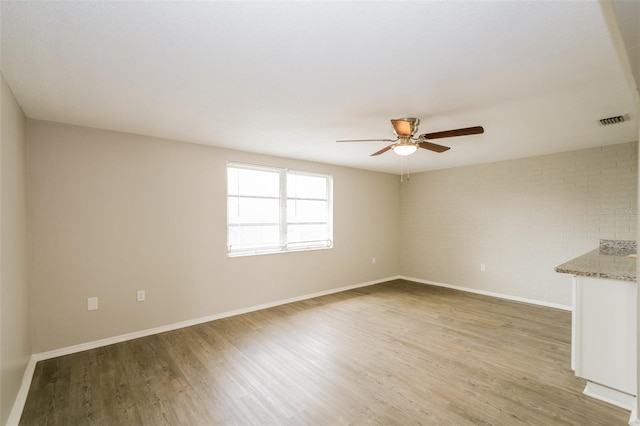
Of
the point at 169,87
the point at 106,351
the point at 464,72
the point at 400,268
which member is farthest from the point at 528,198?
the point at 106,351

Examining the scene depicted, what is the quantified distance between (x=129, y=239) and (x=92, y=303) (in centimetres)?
75

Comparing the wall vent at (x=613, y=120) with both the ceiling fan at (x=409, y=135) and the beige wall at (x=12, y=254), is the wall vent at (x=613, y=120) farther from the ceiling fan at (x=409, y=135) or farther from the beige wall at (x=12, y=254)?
the beige wall at (x=12, y=254)

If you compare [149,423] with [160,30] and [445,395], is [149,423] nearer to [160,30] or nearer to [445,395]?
[445,395]

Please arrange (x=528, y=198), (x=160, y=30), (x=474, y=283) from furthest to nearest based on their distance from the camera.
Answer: (x=474, y=283), (x=528, y=198), (x=160, y=30)

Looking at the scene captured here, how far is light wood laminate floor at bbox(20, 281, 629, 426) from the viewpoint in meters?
2.04

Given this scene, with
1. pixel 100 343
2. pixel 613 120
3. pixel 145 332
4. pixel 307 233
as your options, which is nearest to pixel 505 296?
pixel 613 120

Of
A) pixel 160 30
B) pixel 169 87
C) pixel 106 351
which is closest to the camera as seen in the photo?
pixel 160 30

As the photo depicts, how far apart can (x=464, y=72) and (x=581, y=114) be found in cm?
175

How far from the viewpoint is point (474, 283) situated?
17.7 ft

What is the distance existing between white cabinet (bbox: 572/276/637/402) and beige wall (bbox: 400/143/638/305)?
2.56 m

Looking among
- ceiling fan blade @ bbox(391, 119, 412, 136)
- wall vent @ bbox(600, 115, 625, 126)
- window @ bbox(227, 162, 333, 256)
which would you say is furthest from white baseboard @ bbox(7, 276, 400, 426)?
wall vent @ bbox(600, 115, 625, 126)

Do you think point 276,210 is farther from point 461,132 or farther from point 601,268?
point 601,268

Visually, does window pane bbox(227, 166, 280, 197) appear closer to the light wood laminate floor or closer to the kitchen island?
the light wood laminate floor

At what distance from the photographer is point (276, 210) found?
4652 millimetres
